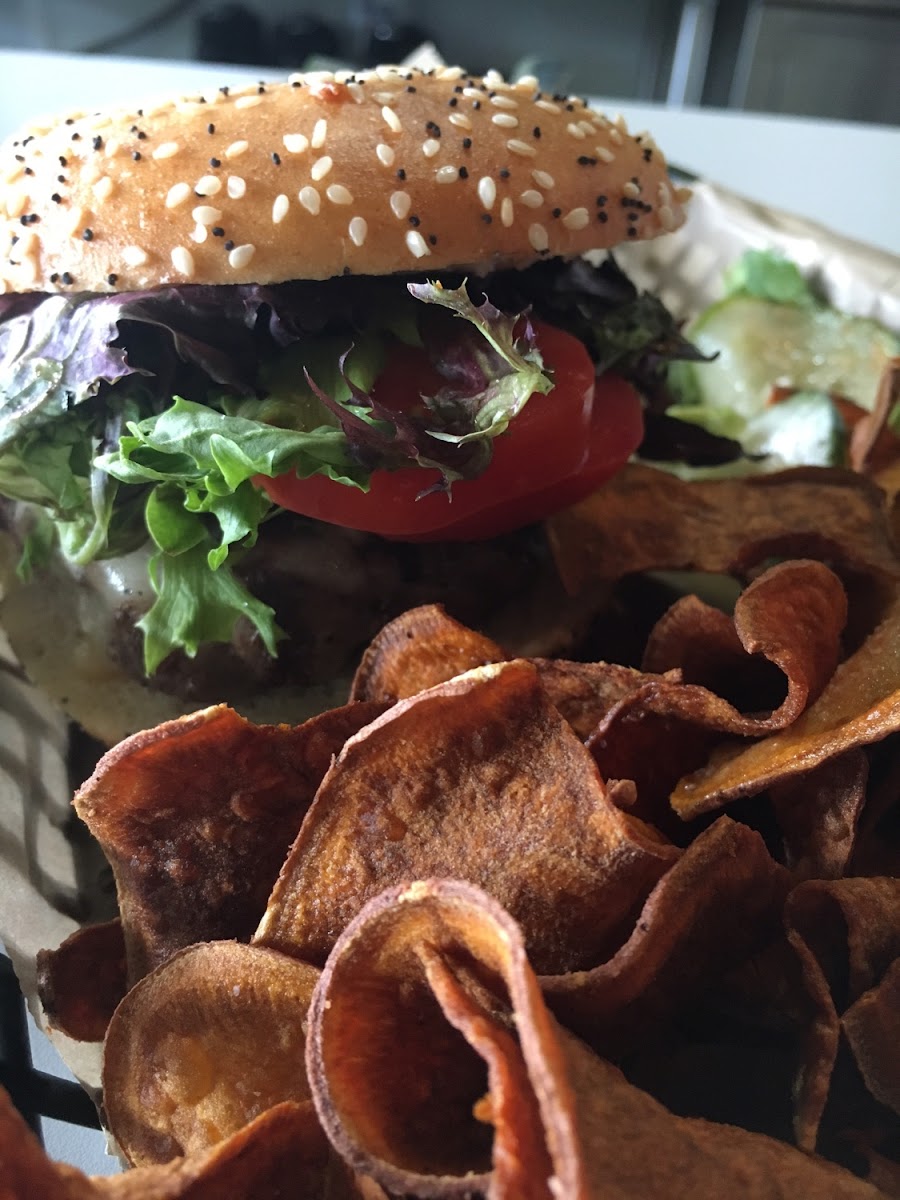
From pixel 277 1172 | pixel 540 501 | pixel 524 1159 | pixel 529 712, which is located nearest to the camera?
A: pixel 524 1159

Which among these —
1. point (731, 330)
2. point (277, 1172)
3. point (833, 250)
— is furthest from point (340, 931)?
point (833, 250)

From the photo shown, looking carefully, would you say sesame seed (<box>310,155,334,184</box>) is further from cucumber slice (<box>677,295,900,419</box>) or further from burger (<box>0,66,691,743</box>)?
cucumber slice (<box>677,295,900,419</box>)

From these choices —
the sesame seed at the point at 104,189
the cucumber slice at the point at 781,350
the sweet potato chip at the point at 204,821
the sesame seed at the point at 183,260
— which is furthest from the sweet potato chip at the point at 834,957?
the cucumber slice at the point at 781,350

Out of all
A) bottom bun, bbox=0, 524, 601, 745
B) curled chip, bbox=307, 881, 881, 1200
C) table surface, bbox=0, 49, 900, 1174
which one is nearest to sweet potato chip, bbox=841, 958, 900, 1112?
curled chip, bbox=307, 881, 881, 1200

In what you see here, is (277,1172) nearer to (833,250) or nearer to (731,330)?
(731,330)

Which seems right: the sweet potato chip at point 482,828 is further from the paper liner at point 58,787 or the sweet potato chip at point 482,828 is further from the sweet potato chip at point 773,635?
the paper liner at point 58,787

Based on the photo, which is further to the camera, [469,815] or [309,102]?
[309,102]
